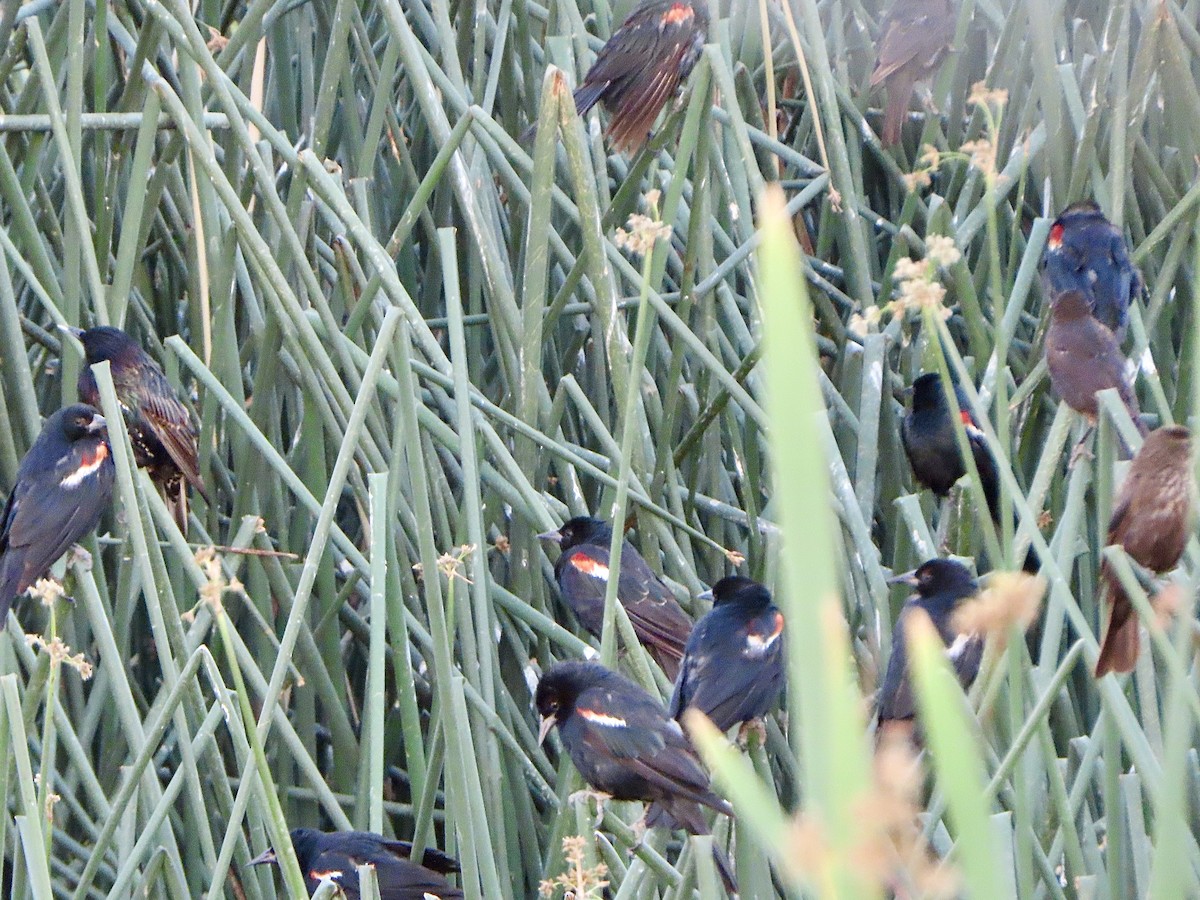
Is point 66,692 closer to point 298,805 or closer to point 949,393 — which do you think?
point 298,805

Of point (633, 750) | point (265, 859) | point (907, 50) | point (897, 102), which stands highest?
point (907, 50)

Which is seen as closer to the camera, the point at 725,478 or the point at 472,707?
the point at 472,707

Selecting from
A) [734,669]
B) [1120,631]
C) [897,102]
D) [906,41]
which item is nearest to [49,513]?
[734,669]

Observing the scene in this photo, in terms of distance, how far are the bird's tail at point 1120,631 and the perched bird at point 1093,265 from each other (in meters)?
1.08

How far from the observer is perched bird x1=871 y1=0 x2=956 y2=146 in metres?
3.39

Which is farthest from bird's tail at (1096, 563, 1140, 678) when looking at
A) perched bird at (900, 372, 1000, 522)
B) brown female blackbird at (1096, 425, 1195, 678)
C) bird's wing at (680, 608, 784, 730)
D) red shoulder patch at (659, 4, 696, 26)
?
red shoulder patch at (659, 4, 696, 26)

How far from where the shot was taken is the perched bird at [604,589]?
2.91m

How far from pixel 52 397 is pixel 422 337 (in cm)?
127

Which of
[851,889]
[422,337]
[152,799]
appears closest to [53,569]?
[152,799]

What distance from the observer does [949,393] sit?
1.11 m

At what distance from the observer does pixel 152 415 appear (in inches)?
118

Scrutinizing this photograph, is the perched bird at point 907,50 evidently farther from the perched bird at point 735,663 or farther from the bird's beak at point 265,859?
the bird's beak at point 265,859

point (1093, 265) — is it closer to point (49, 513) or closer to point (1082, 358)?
point (1082, 358)

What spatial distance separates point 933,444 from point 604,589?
795 millimetres
